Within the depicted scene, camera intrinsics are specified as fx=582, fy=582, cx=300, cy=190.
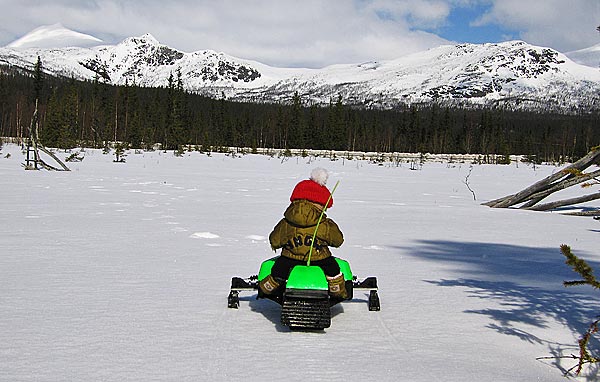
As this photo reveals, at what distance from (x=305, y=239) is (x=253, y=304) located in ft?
3.54

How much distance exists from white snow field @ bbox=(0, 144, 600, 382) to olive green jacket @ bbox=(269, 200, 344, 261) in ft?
2.25

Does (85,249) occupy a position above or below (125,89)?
below

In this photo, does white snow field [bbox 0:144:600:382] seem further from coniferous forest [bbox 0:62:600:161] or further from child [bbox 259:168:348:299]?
coniferous forest [bbox 0:62:600:161]

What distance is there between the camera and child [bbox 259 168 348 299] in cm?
531

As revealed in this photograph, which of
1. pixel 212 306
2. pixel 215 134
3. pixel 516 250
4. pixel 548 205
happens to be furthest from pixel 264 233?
pixel 215 134

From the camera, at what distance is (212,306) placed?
18.6 ft

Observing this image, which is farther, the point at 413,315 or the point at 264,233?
the point at 264,233

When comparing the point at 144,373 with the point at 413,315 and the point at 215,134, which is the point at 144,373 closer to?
the point at 413,315

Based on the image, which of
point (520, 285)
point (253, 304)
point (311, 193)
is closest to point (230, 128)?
point (520, 285)

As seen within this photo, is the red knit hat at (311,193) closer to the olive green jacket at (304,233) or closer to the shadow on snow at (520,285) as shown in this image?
the olive green jacket at (304,233)

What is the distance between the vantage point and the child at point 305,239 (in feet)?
17.4

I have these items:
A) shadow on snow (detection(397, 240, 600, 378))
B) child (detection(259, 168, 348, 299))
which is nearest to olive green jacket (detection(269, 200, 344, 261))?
child (detection(259, 168, 348, 299))

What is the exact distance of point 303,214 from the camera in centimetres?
530

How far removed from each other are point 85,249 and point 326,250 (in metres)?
4.51
